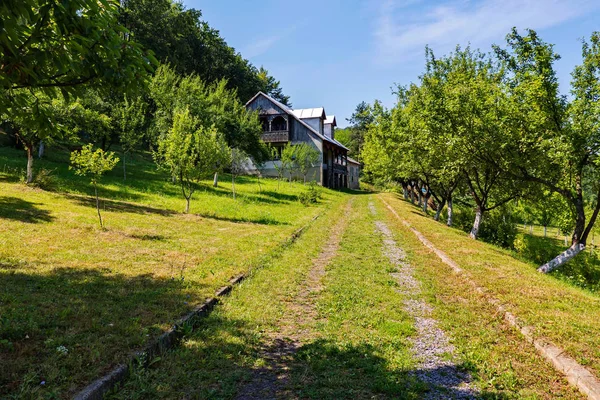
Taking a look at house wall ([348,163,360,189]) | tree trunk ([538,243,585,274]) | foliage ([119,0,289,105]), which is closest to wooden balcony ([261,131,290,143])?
foliage ([119,0,289,105])

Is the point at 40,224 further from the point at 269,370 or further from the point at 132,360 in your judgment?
the point at 269,370

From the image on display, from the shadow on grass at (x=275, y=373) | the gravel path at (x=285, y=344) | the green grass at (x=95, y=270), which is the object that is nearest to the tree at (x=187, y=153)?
the green grass at (x=95, y=270)

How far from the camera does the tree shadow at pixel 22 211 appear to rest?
10555 mm

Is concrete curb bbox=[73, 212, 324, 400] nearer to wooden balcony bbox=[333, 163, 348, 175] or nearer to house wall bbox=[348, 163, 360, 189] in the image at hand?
wooden balcony bbox=[333, 163, 348, 175]

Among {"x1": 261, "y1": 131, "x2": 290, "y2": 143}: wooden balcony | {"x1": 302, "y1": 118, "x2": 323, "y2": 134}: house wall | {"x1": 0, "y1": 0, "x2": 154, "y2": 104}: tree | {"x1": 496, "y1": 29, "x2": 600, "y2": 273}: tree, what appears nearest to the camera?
{"x1": 0, "y1": 0, "x2": 154, "y2": 104}: tree

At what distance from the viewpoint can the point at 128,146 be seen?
23.8 m

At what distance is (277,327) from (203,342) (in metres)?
1.21

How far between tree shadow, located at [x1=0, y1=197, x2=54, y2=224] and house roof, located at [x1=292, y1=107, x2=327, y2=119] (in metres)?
35.3

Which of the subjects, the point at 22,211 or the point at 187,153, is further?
the point at 187,153

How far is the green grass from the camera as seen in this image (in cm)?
369

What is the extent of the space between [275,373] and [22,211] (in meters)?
11.7

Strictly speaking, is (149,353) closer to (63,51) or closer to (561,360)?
(63,51)

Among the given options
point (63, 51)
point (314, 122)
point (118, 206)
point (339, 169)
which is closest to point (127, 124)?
point (118, 206)

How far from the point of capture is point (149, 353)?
13.3 ft
